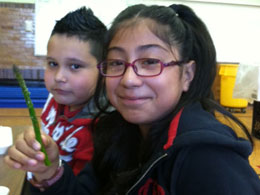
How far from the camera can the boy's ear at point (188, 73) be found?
0.78 m

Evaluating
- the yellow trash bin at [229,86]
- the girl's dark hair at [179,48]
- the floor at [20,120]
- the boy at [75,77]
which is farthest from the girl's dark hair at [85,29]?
the yellow trash bin at [229,86]

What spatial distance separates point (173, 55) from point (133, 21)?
0.50 feet

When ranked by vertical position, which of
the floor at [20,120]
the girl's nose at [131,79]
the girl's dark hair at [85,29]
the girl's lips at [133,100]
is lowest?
the floor at [20,120]

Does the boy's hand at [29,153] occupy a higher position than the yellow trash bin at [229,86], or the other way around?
the boy's hand at [29,153]

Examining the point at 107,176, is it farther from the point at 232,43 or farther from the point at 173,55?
the point at 232,43

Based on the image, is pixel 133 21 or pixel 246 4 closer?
pixel 133 21

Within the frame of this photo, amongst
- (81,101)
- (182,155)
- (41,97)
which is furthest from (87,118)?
(41,97)

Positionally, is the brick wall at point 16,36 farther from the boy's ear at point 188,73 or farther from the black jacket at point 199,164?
the black jacket at point 199,164

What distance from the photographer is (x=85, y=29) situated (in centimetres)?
110

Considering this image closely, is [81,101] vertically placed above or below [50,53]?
below

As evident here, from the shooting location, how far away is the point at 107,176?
985 millimetres

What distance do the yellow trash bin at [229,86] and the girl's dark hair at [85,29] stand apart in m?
2.97

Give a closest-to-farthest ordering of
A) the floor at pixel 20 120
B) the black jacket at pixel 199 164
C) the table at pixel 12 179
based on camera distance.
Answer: the black jacket at pixel 199 164 → the table at pixel 12 179 → the floor at pixel 20 120

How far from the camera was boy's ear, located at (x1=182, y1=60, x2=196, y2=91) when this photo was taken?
78 centimetres
